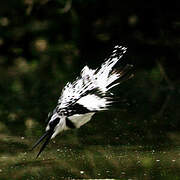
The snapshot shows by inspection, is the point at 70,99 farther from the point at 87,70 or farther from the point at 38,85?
the point at 38,85

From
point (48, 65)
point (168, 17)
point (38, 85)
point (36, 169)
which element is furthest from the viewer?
point (168, 17)

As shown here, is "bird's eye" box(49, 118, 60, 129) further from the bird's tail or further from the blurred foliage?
the blurred foliage

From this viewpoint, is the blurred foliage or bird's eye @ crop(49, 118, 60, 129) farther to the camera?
the blurred foliage

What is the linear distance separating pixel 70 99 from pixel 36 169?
0.49 meters

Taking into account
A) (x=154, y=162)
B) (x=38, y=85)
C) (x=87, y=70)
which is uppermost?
(x=38, y=85)

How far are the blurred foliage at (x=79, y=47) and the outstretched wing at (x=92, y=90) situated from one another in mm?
1590

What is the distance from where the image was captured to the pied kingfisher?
10.5ft

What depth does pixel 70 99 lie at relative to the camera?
325 centimetres

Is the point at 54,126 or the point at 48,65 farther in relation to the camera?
the point at 48,65

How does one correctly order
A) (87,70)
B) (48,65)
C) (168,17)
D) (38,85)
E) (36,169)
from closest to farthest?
1. (36,169)
2. (87,70)
3. (38,85)
4. (48,65)
5. (168,17)

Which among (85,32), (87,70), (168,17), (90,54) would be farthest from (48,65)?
(87,70)

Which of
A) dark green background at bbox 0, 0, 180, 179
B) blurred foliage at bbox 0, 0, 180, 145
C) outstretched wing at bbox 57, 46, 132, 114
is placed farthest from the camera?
blurred foliage at bbox 0, 0, 180, 145

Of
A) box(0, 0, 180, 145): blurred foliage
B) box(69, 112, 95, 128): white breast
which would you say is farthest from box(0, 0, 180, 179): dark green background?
box(69, 112, 95, 128): white breast

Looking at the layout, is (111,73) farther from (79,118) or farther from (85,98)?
(79,118)
